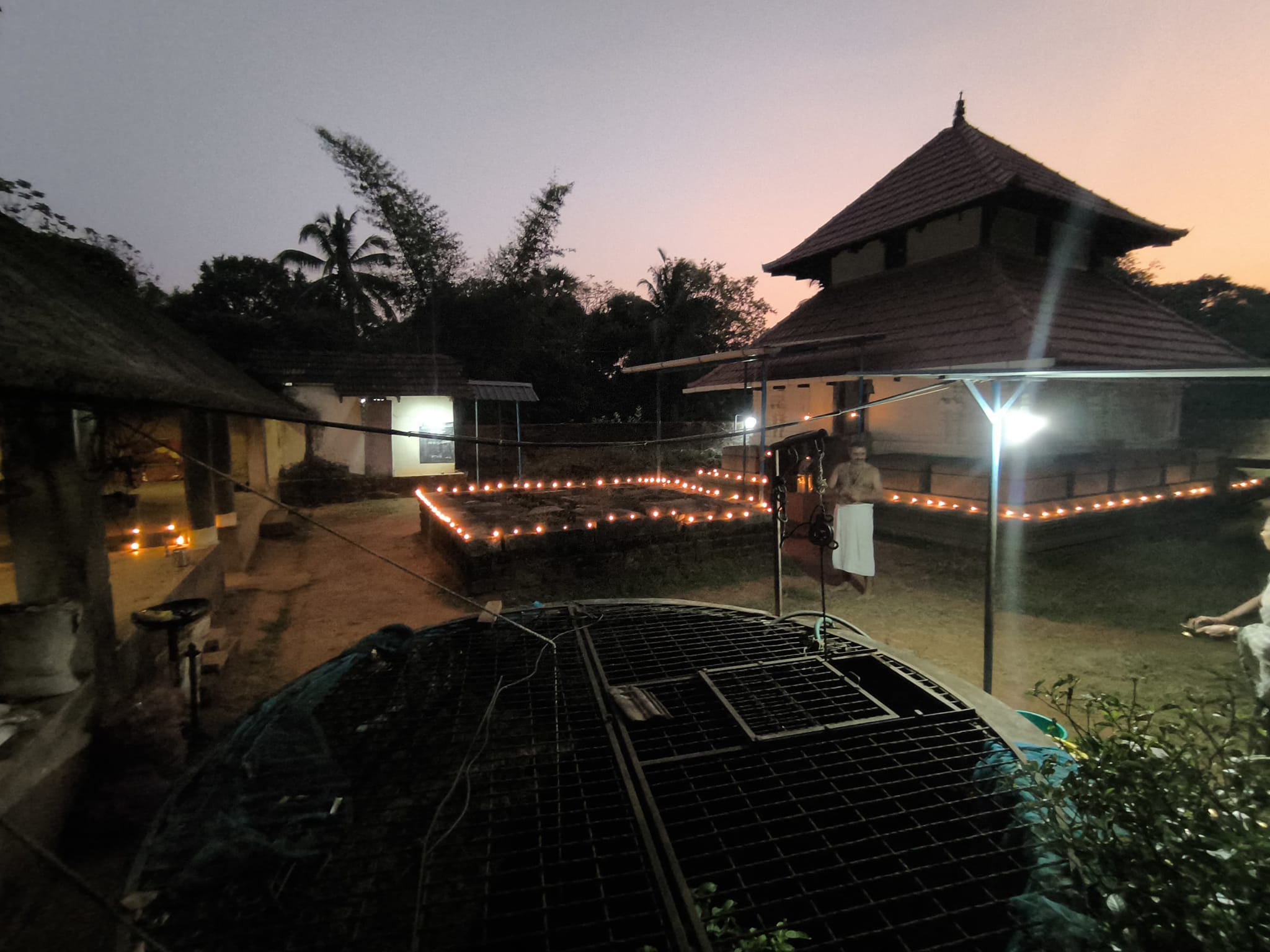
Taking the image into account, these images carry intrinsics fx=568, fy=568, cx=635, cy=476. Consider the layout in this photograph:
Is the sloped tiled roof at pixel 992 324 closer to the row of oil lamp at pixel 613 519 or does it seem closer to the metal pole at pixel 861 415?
the metal pole at pixel 861 415

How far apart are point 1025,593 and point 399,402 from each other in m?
17.3

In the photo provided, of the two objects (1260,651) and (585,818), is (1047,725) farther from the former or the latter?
(585,818)

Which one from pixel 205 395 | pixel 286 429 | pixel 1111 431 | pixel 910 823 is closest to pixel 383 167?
pixel 286 429

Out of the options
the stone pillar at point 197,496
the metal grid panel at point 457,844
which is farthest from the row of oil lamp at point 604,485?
the metal grid panel at point 457,844

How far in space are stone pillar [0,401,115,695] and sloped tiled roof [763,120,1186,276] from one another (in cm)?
1505

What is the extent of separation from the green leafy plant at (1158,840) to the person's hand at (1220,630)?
4.51 meters

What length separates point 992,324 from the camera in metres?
10.6

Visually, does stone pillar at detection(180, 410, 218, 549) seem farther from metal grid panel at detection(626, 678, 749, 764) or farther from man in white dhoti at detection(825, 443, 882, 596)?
man in white dhoti at detection(825, 443, 882, 596)

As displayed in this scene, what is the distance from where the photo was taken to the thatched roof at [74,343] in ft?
8.95

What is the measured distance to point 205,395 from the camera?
426 centimetres

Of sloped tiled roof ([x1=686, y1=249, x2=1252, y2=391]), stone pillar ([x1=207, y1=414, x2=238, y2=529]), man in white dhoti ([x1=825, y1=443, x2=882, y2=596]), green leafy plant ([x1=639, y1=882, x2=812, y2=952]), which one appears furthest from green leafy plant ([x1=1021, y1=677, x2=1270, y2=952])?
stone pillar ([x1=207, y1=414, x2=238, y2=529])

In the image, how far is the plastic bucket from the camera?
3.08m

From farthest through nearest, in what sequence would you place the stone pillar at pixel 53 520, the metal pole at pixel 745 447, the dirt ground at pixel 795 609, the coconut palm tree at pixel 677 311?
1. the coconut palm tree at pixel 677 311
2. the metal pole at pixel 745 447
3. the dirt ground at pixel 795 609
4. the stone pillar at pixel 53 520

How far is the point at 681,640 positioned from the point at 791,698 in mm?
1009
